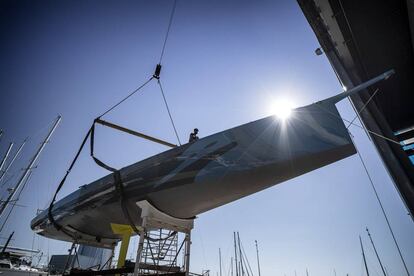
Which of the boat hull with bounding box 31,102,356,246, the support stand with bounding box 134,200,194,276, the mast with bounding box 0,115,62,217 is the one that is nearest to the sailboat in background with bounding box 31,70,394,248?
the boat hull with bounding box 31,102,356,246

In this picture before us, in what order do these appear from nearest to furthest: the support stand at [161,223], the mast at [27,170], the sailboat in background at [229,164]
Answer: the sailboat in background at [229,164], the support stand at [161,223], the mast at [27,170]

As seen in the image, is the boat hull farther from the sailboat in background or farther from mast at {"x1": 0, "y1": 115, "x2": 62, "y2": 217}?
mast at {"x1": 0, "y1": 115, "x2": 62, "y2": 217}

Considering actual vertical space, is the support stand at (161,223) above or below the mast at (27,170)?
below

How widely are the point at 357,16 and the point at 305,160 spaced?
3205 millimetres

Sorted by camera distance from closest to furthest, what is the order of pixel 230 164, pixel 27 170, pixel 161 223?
pixel 230 164
pixel 161 223
pixel 27 170

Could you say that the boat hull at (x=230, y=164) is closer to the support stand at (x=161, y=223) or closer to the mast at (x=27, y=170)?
the support stand at (x=161, y=223)

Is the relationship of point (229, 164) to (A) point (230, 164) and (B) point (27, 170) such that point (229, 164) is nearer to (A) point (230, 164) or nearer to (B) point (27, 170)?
(A) point (230, 164)

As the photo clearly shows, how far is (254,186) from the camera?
5.19m

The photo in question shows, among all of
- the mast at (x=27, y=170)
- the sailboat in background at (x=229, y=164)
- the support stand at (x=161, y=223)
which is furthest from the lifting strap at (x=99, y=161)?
the mast at (x=27, y=170)

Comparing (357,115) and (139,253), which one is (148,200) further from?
(357,115)

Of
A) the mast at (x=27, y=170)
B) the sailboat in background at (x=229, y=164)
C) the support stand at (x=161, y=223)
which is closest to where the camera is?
the sailboat in background at (x=229, y=164)

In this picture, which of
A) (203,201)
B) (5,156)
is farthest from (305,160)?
(5,156)

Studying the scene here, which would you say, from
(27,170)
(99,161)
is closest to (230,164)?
(99,161)

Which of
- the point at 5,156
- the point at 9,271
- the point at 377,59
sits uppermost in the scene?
the point at 5,156
